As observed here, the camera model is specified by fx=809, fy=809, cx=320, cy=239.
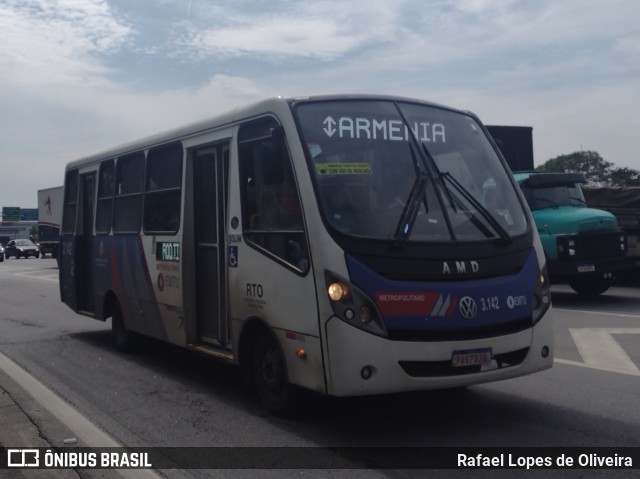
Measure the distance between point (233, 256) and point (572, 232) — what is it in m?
9.64

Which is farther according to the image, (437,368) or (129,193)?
(129,193)

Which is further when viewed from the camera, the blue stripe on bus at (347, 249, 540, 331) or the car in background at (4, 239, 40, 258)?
the car in background at (4, 239, 40, 258)

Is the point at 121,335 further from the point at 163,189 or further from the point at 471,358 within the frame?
the point at 471,358

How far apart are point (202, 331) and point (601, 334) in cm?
617

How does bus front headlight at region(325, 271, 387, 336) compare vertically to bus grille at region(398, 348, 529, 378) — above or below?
above

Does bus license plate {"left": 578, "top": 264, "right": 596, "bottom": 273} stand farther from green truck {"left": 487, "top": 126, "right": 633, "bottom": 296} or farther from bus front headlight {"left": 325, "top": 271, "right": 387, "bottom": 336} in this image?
bus front headlight {"left": 325, "top": 271, "right": 387, "bottom": 336}

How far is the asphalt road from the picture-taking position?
6.43 m

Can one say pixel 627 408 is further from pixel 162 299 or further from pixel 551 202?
pixel 551 202

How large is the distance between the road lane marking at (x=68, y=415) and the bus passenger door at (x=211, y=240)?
1525 millimetres

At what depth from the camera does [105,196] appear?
11438 mm

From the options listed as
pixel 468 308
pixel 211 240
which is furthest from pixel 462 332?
pixel 211 240

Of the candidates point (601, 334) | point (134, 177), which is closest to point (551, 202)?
point (601, 334)

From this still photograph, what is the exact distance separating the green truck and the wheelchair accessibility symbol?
30.9ft

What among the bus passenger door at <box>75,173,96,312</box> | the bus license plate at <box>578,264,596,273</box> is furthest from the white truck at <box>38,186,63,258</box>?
the bus license plate at <box>578,264,596,273</box>
